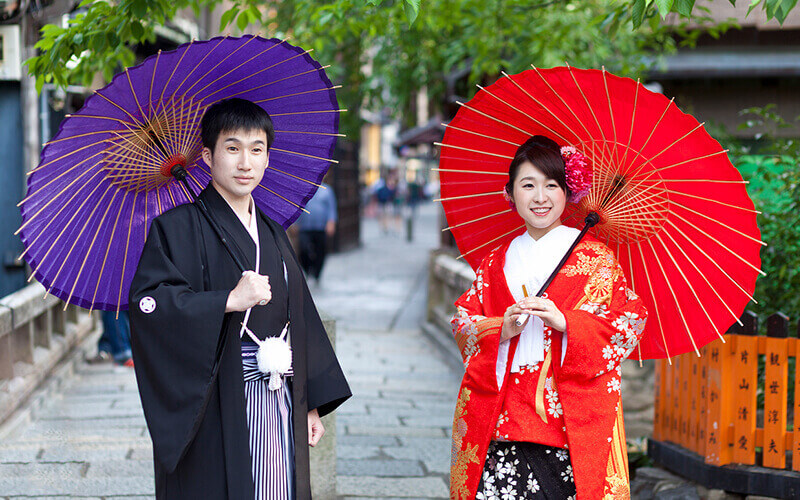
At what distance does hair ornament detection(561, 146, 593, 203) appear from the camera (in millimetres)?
2811

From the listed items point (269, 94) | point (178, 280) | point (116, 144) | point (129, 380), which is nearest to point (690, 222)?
point (269, 94)

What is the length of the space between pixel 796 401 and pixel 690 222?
1.49 meters

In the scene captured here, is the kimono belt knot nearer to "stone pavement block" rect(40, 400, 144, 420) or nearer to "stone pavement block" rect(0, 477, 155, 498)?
"stone pavement block" rect(0, 477, 155, 498)

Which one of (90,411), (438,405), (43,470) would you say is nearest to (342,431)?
(438,405)

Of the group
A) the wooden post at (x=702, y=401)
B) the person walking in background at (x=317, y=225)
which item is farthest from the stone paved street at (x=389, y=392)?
the wooden post at (x=702, y=401)

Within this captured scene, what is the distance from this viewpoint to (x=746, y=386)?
404 cm

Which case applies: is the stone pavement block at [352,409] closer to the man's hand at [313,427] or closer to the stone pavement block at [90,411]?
the stone pavement block at [90,411]

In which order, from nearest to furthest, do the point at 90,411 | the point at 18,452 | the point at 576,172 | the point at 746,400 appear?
1. the point at 576,172
2. the point at 746,400
3. the point at 18,452
4. the point at 90,411

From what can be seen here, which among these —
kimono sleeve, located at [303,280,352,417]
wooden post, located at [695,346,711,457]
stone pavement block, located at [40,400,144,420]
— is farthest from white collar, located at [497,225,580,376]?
stone pavement block, located at [40,400,144,420]

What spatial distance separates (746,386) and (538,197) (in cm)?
187

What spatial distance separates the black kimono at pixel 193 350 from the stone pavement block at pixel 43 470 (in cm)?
219

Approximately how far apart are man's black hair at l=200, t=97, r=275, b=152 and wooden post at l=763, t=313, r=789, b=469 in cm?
256

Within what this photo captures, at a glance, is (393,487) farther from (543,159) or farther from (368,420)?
(543,159)

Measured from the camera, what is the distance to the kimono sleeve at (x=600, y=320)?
8.96 ft
